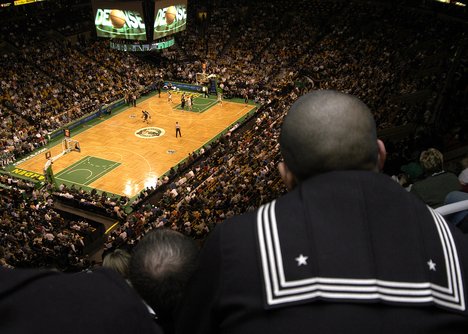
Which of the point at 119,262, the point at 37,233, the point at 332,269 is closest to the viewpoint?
the point at 332,269

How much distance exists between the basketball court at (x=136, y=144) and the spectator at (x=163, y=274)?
21184 millimetres

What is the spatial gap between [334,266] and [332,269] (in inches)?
0.4

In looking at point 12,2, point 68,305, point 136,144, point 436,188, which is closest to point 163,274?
point 68,305

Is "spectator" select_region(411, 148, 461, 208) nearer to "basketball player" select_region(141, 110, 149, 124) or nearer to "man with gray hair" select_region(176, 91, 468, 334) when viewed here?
"man with gray hair" select_region(176, 91, 468, 334)

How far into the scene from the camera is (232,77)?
37.7m

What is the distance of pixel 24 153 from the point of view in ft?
88.5

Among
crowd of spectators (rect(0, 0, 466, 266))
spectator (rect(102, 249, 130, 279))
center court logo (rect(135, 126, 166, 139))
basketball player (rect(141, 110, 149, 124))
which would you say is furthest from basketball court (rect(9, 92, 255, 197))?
spectator (rect(102, 249, 130, 279))

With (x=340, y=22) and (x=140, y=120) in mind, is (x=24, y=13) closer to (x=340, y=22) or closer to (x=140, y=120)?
(x=140, y=120)

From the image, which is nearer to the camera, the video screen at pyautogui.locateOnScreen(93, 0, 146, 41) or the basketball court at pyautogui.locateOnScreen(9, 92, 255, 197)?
the basketball court at pyautogui.locateOnScreen(9, 92, 255, 197)

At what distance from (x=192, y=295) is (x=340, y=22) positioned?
43.6m

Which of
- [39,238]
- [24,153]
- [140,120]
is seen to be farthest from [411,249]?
[140,120]

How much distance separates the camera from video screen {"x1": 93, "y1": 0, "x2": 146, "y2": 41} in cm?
2975

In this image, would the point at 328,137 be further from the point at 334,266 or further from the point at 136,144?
the point at 136,144

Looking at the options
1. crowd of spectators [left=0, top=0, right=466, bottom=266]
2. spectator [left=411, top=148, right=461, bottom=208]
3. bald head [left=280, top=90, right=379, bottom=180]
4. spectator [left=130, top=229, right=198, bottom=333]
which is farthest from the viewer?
crowd of spectators [left=0, top=0, right=466, bottom=266]
